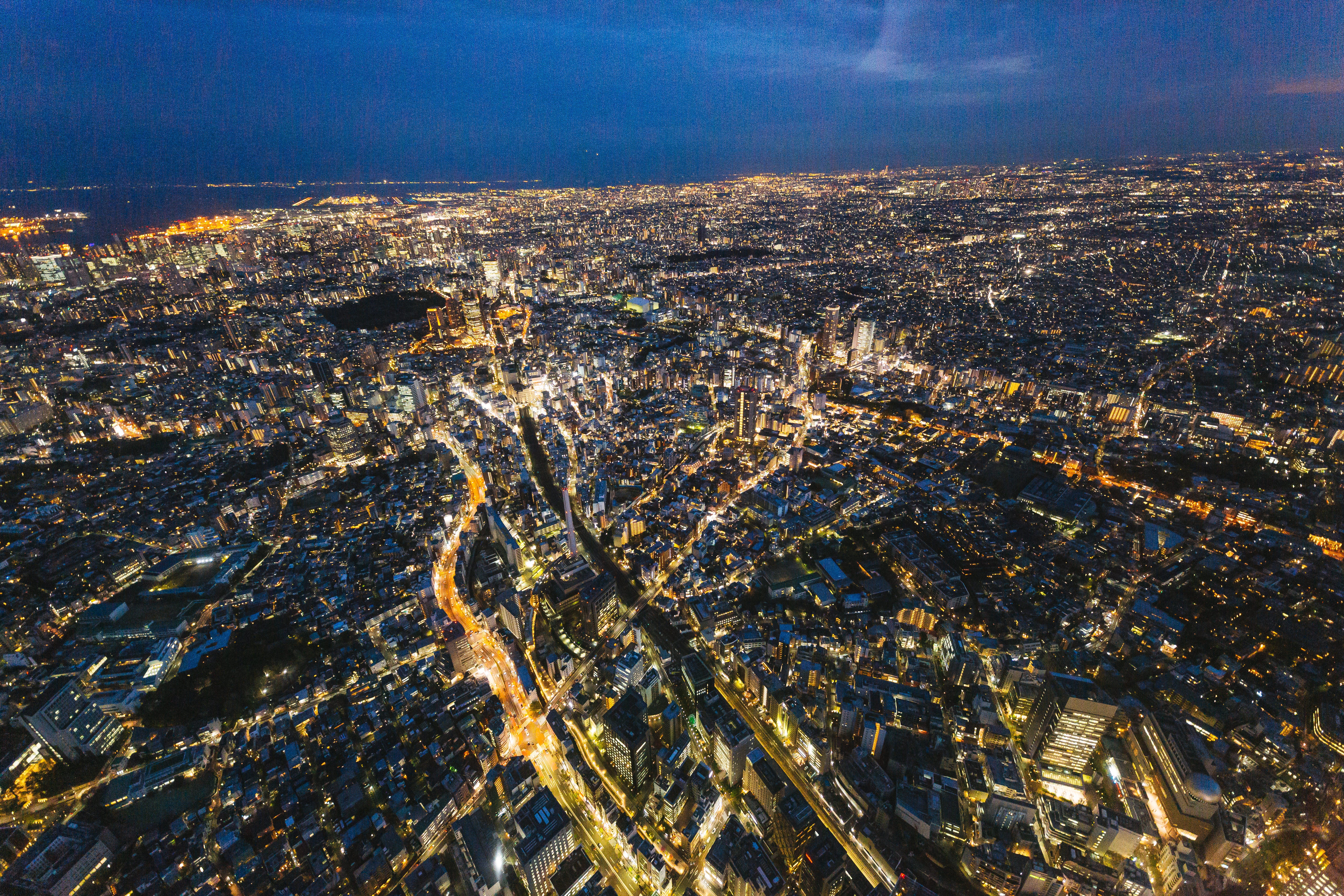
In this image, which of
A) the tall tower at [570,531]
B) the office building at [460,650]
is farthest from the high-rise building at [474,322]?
the office building at [460,650]

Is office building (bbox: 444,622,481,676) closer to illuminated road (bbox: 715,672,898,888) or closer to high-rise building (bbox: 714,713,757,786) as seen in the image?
illuminated road (bbox: 715,672,898,888)

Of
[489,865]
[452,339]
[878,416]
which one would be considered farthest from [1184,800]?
[452,339]

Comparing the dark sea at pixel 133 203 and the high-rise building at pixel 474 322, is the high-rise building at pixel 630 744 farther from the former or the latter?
the dark sea at pixel 133 203

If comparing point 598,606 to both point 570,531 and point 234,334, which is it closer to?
point 570,531

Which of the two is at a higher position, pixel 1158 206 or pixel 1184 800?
pixel 1158 206

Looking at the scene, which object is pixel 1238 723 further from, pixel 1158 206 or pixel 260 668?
pixel 1158 206

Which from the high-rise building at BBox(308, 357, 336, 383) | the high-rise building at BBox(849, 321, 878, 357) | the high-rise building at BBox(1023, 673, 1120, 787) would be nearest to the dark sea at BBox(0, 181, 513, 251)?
the high-rise building at BBox(308, 357, 336, 383)
